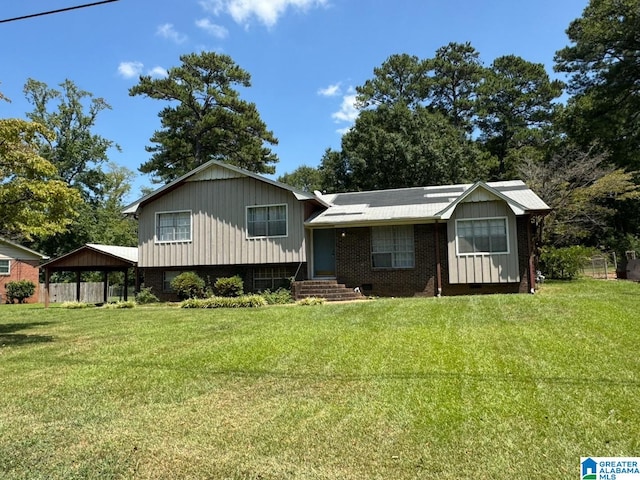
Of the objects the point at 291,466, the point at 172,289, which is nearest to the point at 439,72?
the point at 172,289

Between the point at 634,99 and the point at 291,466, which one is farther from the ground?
the point at 634,99

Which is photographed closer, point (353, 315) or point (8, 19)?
point (8, 19)

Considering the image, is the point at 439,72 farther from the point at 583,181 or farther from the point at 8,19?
the point at 8,19

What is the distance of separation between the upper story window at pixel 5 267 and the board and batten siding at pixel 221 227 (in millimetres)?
16599

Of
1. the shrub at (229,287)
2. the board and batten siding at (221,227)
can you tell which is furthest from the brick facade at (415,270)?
the shrub at (229,287)

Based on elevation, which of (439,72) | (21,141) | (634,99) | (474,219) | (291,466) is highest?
(439,72)

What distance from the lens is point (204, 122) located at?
120 feet

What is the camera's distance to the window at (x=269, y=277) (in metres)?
20.4

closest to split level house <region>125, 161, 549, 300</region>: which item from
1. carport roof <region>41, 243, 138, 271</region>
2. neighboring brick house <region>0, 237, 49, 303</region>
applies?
carport roof <region>41, 243, 138, 271</region>

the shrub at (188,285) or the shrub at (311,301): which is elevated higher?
the shrub at (188,285)

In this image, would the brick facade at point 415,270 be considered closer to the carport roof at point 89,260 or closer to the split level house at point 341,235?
the split level house at point 341,235

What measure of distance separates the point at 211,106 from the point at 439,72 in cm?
1998

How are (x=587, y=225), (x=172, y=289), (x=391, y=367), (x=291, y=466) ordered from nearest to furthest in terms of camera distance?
(x=291, y=466), (x=391, y=367), (x=172, y=289), (x=587, y=225)

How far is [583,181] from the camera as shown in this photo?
90.7 feet
